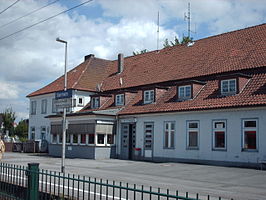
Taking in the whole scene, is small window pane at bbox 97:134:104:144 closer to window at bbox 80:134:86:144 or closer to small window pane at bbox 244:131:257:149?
window at bbox 80:134:86:144

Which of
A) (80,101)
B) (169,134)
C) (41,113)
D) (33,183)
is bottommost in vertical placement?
(33,183)

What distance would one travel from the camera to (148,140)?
29.4m

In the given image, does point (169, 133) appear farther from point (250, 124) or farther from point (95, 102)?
point (95, 102)

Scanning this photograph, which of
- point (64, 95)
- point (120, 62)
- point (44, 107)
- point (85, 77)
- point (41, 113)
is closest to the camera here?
point (64, 95)

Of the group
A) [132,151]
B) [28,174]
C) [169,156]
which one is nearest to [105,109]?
[132,151]

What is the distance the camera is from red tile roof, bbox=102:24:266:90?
27.2 m

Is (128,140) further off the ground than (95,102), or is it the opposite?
(95,102)

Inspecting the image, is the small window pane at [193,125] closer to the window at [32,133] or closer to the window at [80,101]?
the window at [80,101]

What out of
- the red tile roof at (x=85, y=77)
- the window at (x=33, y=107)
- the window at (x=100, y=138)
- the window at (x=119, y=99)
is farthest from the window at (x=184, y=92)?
the window at (x=33, y=107)

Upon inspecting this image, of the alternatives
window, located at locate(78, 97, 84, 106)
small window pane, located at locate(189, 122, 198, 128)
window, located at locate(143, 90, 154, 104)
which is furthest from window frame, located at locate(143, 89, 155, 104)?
window, located at locate(78, 97, 84, 106)

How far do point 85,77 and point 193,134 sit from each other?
18.0m

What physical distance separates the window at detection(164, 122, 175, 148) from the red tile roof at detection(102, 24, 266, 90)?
13.6 feet

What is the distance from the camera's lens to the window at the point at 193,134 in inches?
1011

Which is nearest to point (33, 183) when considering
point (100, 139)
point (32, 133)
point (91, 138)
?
point (100, 139)
